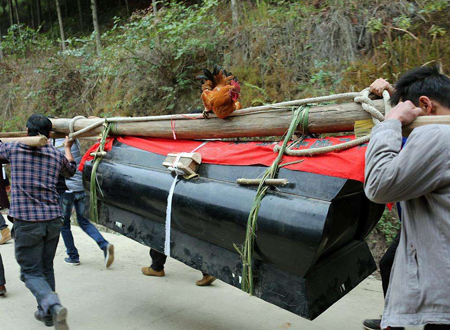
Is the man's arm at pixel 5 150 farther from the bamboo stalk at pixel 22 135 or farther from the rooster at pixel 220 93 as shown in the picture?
the rooster at pixel 220 93

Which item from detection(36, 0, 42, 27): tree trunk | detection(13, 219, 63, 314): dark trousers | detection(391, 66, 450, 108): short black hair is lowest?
detection(13, 219, 63, 314): dark trousers

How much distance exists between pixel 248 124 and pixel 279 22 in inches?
163

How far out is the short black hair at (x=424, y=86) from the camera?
147 cm

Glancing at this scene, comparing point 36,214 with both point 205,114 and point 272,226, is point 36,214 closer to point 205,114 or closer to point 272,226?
point 205,114

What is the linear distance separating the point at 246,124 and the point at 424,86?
115cm

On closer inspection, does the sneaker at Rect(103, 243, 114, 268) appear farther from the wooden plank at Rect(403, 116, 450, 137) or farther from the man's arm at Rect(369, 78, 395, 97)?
the wooden plank at Rect(403, 116, 450, 137)

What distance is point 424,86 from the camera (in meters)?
1.49

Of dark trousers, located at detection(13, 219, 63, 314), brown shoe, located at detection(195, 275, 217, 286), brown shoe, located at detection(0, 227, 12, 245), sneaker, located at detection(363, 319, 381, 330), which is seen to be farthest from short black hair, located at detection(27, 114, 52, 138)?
sneaker, located at detection(363, 319, 381, 330)

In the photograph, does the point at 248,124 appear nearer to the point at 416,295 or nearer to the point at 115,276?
the point at 416,295

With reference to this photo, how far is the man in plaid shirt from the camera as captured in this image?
9.23 ft

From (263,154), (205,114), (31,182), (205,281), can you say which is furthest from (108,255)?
(263,154)

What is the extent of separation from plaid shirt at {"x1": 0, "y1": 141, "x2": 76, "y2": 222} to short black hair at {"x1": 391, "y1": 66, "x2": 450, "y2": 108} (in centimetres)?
267

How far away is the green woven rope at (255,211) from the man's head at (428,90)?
0.63m

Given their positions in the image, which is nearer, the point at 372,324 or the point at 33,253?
the point at 372,324
